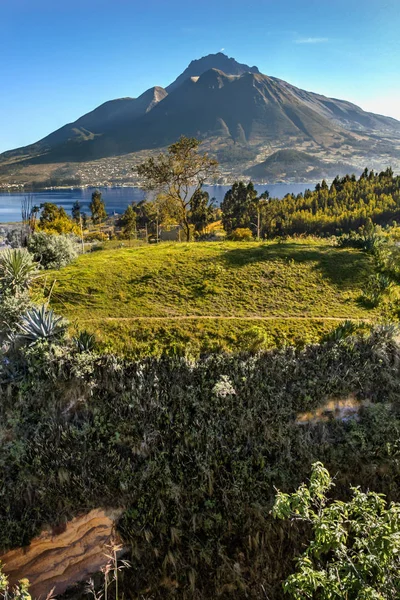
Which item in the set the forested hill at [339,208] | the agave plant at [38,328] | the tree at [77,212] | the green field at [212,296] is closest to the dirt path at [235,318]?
the green field at [212,296]

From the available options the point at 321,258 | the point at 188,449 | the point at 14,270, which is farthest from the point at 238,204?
the point at 188,449

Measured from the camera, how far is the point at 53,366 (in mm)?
8898

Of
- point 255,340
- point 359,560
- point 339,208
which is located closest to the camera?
point 359,560

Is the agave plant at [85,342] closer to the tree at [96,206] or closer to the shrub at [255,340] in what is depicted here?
the shrub at [255,340]

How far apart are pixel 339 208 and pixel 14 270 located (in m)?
59.6

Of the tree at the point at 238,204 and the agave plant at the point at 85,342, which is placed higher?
the tree at the point at 238,204

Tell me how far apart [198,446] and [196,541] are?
71.1 inches

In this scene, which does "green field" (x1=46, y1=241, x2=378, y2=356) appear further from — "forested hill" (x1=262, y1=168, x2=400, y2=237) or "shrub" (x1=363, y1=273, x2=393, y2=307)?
"forested hill" (x1=262, y1=168, x2=400, y2=237)

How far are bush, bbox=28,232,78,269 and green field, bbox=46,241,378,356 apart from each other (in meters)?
0.59

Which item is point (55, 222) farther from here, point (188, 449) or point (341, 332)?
point (188, 449)

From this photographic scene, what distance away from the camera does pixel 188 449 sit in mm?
8047

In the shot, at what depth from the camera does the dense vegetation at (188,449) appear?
7.50 meters

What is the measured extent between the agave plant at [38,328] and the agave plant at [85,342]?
23.6 inches

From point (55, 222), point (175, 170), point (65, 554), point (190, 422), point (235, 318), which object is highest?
point (175, 170)
